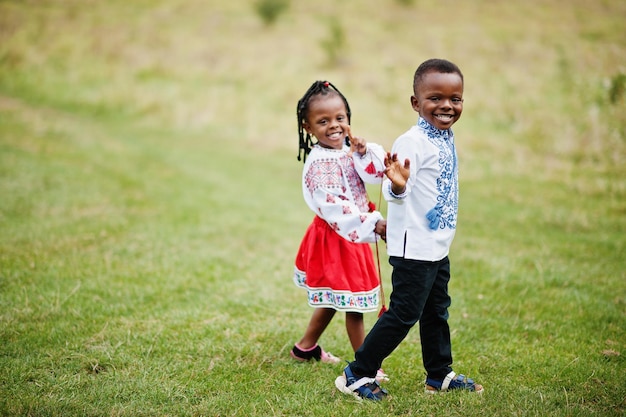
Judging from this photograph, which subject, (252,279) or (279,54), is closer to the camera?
(252,279)

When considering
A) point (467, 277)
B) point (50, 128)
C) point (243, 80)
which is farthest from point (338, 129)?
point (243, 80)

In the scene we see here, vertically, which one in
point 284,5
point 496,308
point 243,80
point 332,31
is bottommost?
point 496,308

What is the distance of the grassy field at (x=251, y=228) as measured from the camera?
140 inches

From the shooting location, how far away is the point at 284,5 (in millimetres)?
28297

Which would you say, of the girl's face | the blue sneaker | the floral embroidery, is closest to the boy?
the blue sneaker

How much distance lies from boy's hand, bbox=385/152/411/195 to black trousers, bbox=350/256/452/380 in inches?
18.2

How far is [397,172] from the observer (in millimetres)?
2910

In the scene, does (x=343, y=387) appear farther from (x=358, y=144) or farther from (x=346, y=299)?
(x=358, y=144)

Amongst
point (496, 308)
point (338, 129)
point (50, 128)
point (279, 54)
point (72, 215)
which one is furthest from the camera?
point (279, 54)

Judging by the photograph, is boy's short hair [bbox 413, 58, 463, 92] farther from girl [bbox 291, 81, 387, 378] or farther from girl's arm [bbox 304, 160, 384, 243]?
girl's arm [bbox 304, 160, 384, 243]

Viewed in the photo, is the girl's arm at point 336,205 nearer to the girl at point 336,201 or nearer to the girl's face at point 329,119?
the girl at point 336,201

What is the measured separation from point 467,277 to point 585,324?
4.88ft

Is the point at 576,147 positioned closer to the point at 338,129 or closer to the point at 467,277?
the point at 467,277

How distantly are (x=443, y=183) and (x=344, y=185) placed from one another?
659 mm
